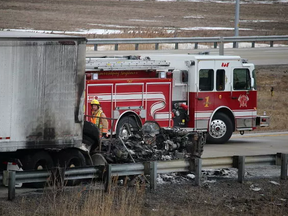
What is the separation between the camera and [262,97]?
1266 inches

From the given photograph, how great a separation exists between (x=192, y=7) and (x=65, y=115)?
236 ft

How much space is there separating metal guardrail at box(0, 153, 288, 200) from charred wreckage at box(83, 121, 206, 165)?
2.84ft

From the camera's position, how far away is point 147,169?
13602 millimetres

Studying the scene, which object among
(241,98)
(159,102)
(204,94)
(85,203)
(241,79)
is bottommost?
(85,203)

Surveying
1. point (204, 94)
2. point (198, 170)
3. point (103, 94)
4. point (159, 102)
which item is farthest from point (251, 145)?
point (198, 170)

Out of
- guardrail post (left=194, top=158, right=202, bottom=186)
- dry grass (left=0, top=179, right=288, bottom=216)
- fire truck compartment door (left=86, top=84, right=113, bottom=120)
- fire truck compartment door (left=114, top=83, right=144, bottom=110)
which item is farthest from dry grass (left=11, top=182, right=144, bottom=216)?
fire truck compartment door (left=114, top=83, right=144, bottom=110)

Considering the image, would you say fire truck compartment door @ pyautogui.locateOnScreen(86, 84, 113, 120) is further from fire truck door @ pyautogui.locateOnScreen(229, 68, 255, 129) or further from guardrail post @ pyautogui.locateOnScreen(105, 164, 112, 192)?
guardrail post @ pyautogui.locateOnScreen(105, 164, 112, 192)

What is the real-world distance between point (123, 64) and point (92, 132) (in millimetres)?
5438

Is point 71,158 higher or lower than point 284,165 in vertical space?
higher

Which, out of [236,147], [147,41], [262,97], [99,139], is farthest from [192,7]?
[99,139]

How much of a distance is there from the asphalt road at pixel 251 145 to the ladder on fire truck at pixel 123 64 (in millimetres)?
2643

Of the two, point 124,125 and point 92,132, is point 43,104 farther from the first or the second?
point 124,125

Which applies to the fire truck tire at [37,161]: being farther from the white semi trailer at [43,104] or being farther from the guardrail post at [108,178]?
the guardrail post at [108,178]

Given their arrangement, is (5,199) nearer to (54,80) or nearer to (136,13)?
(54,80)
